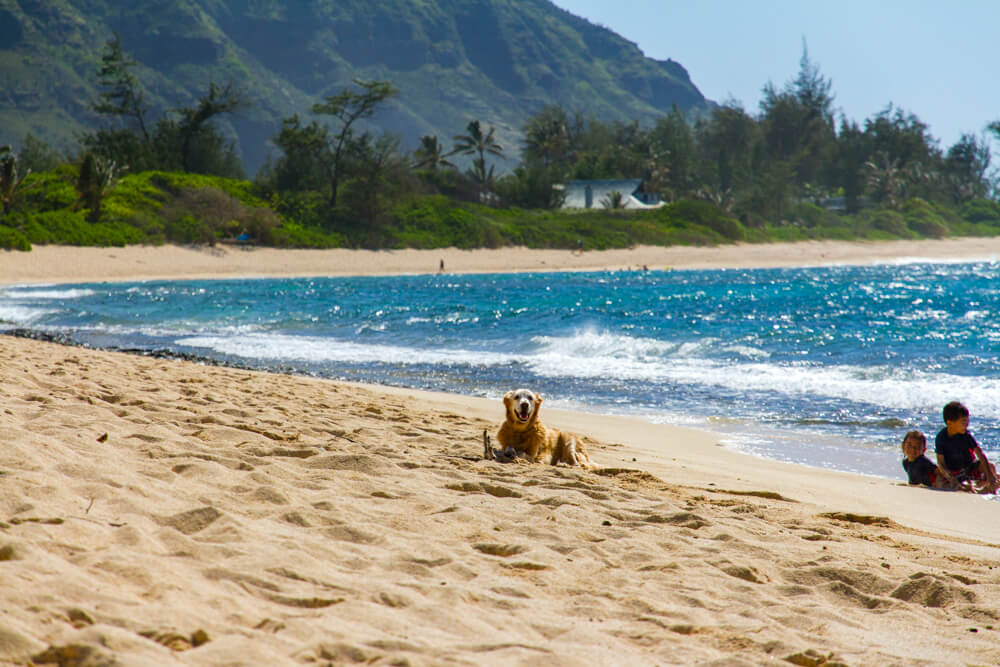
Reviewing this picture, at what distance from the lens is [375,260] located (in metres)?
51.4

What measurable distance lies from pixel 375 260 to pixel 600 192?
99.4 ft

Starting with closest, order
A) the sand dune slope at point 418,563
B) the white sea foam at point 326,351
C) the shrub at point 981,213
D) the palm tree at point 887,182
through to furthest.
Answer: the sand dune slope at point 418,563
the white sea foam at point 326,351
the palm tree at point 887,182
the shrub at point 981,213

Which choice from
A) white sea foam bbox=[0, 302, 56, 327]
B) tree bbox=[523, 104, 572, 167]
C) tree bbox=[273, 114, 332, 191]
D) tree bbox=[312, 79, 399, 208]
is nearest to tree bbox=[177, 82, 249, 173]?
tree bbox=[273, 114, 332, 191]

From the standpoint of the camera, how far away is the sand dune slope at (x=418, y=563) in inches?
106

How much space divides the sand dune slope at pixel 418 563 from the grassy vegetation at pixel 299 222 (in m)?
42.6

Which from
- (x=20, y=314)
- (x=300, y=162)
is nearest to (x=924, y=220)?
(x=300, y=162)

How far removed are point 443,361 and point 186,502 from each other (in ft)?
32.6

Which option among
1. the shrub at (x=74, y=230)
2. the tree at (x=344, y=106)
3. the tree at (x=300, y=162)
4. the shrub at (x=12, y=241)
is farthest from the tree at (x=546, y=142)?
the shrub at (x=12, y=241)

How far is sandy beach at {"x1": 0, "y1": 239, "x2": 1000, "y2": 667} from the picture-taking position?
272 cm

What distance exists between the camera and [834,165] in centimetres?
10788

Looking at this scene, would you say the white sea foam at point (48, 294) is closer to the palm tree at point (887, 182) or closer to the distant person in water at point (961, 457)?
the distant person in water at point (961, 457)

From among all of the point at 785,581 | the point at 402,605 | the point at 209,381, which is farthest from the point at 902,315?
the point at 402,605

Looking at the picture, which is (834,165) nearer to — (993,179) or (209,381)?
(993,179)

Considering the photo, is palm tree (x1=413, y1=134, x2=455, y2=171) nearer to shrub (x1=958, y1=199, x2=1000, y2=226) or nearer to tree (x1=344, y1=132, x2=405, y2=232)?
tree (x1=344, y1=132, x2=405, y2=232)
